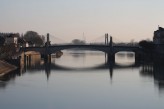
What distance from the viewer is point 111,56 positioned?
147ft

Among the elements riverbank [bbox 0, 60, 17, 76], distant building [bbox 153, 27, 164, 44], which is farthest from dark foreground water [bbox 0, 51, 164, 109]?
distant building [bbox 153, 27, 164, 44]

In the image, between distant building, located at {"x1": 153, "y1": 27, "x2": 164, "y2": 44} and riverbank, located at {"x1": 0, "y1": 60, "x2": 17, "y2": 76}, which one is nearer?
riverbank, located at {"x1": 0, "y1": 60, "x2": 17, "y2": 76}

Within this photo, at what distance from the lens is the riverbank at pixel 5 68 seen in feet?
90.4

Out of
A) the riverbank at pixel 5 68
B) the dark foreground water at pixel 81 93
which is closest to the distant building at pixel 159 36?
the riverbank at pixel 5 68

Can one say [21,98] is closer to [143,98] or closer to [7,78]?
[143,98]

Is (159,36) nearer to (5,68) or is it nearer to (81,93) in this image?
(5,68)

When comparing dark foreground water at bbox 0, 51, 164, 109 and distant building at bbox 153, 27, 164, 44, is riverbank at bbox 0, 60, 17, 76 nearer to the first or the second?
dark foreground water at bbox 0, 51, 164, 109

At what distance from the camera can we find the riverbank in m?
27.5

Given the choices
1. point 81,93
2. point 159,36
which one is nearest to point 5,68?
point 81,93

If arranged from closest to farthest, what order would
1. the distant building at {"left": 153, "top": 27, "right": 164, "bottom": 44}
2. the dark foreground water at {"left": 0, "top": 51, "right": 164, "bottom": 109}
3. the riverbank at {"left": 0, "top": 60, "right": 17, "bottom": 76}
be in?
Result: the dark foreground water at {"left": 0, "top": 51, "right": 164, "bottom": 109}
the riverbank at {"left": 0, "top": 60, "right": 17, "bottom": 76}
the distant building at {"left": 153, "top": 27, "right": 164, "bottom": 44}

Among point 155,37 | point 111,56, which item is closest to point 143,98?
point 111,56

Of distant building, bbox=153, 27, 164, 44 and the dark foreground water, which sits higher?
distant building, bbox=153, 27, 164, 44

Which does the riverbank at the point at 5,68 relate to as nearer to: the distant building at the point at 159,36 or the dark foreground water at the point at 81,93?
the dark foreground water at the point at 81,93

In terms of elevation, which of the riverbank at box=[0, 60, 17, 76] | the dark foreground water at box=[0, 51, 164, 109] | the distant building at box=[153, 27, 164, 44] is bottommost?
the dark foreground water at box=[0, 51, 164, 109]
